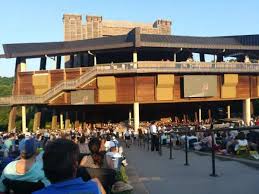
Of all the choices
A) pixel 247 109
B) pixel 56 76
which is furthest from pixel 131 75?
pixel 247 109

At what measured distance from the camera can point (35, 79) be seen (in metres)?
50.6

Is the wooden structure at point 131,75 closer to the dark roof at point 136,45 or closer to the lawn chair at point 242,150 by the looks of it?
the dark roof at point 136,45

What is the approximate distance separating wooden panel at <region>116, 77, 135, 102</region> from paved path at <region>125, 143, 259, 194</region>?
3546cm

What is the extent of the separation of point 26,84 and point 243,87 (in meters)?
25.4

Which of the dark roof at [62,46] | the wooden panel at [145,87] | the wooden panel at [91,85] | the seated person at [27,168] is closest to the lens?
the seated person at [27,168]

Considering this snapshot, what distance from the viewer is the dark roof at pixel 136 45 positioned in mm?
48781

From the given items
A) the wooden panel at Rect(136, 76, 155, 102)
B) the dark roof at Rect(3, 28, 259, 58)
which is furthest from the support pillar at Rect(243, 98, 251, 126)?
the wooden panel at Rect(136, 76, 155, 102)

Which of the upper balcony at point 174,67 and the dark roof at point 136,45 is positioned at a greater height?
the dark roof at point 136,45

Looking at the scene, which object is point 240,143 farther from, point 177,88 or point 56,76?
point 56,76

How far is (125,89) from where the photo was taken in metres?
49.0

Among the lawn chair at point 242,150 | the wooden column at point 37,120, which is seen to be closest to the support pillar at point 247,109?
the wooden column at point 37,120

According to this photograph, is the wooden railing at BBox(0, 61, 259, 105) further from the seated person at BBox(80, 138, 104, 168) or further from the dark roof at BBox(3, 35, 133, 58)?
the seated person at BBox(80, 138, 104, 168)

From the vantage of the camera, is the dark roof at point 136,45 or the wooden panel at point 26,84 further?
the wooden panel at point 26,84

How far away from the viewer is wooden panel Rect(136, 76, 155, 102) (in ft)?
161
